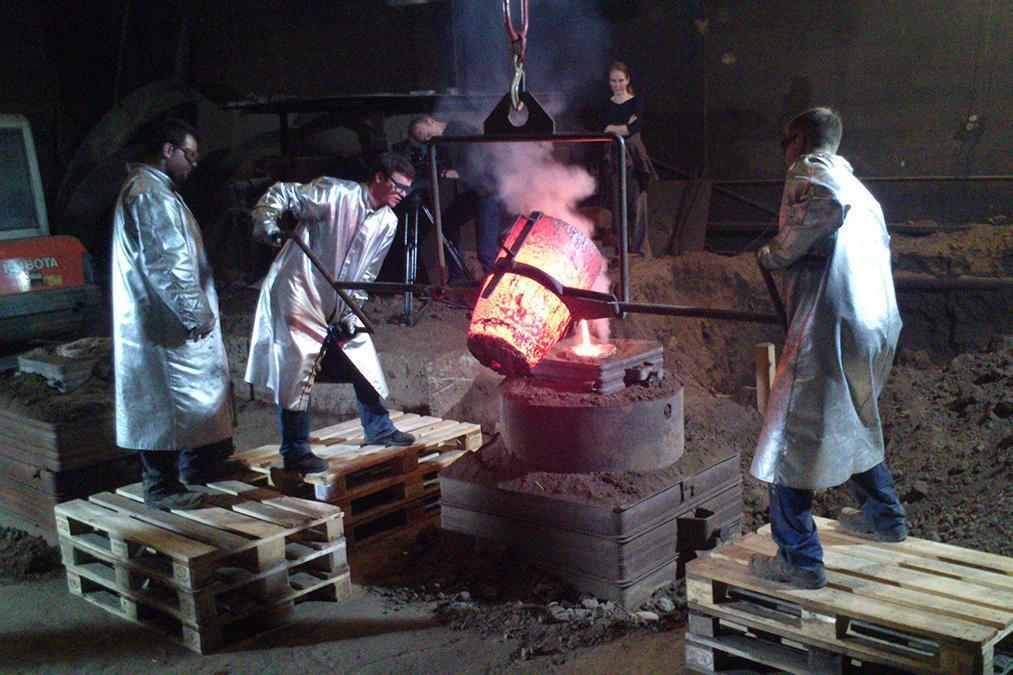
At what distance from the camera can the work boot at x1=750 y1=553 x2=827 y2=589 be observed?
3.65 m

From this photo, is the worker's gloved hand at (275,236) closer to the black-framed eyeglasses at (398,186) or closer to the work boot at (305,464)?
the black-framed eyeglasses at (398,186)

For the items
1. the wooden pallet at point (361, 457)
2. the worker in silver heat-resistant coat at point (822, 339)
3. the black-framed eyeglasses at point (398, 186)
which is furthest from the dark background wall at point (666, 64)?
the worker in silver heat-resistant coat at point (822, 339)

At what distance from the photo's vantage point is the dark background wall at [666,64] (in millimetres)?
9523

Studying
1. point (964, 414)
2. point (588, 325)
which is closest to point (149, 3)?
point (588, 325)

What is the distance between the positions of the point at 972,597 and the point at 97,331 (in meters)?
9.70

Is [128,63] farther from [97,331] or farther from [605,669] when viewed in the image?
[605,669]

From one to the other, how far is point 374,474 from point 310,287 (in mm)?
1224

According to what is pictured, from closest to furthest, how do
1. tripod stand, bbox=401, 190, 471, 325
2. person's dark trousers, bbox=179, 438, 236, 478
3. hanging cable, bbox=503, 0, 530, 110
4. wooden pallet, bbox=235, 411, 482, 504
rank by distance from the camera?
hanging cable, bbox=503, 0, 530, 110 → person's dark trousers, bbox=179, 438, 236, 478 → wooden pallet, bbox=235, 411, 482, 504 → tripod stand, bbox=401, 190, 471, 325

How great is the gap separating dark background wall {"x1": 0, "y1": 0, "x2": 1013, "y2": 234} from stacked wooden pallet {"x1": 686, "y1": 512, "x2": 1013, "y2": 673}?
22.4 feet

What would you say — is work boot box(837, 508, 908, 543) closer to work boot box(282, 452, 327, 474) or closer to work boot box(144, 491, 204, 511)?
work boot box(282, 452, 327, 474)

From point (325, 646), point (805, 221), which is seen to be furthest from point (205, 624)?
point (805, 221)

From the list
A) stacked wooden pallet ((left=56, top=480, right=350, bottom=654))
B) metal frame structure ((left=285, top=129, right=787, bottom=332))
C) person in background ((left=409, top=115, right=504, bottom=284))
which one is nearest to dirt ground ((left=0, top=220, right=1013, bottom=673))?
stacked wooden pallet ((left=56, top=480, right=350, bottom=654))

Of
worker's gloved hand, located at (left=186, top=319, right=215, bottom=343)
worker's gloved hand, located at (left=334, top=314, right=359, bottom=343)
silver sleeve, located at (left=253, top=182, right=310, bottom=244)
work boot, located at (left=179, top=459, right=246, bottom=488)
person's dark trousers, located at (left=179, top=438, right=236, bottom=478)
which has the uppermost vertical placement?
silver sleeve, located at (left=253, top=182, right=310, bottom=244)

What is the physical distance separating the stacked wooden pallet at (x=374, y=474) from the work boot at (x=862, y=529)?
2334mm
